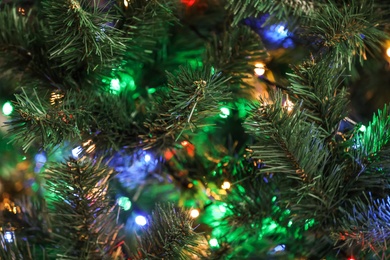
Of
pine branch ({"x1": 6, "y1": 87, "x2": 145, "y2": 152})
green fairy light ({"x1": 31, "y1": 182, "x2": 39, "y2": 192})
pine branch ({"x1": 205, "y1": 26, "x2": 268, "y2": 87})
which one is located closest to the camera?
pine branch ({"x1": 6, "y1": 87, "x2": 145, "y2": 152})

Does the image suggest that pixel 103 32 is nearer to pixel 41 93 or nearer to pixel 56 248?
pixel 41 93

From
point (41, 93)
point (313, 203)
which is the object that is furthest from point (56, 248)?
point (313, 203)

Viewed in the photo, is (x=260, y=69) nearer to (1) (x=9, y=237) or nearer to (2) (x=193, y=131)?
(2) (x=193, y=131)

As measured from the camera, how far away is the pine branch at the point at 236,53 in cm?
56

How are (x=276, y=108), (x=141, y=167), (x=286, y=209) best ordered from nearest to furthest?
(x=276, y=108) < (x=286, y=209) < (x=141, y=167)

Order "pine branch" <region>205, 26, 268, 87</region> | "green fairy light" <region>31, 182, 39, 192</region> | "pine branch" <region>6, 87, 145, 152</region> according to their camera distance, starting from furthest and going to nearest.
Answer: "green fairy light" <region>31, 182, 39, 192</region> → "pine branch" <region>205, 26, 268, 87</region> → "pine branch" <region>6, 87, 145, 152</region>

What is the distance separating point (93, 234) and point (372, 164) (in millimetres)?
298

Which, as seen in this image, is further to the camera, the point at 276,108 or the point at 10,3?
the point at 10,3

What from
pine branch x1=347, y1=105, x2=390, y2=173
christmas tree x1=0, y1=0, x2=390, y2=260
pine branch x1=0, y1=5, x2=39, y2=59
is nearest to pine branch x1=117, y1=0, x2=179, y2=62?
christmas tree x1=0, y1=0, x2=390, y2=260

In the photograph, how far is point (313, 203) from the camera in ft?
1.66

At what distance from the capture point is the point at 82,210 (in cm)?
49

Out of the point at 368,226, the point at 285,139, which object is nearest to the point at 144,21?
the point at 285,139

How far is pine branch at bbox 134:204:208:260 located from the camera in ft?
1.51

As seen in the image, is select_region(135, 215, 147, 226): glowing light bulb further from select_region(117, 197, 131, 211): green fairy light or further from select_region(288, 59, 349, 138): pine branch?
select_region(288, 59, 349, 138): pine branch
